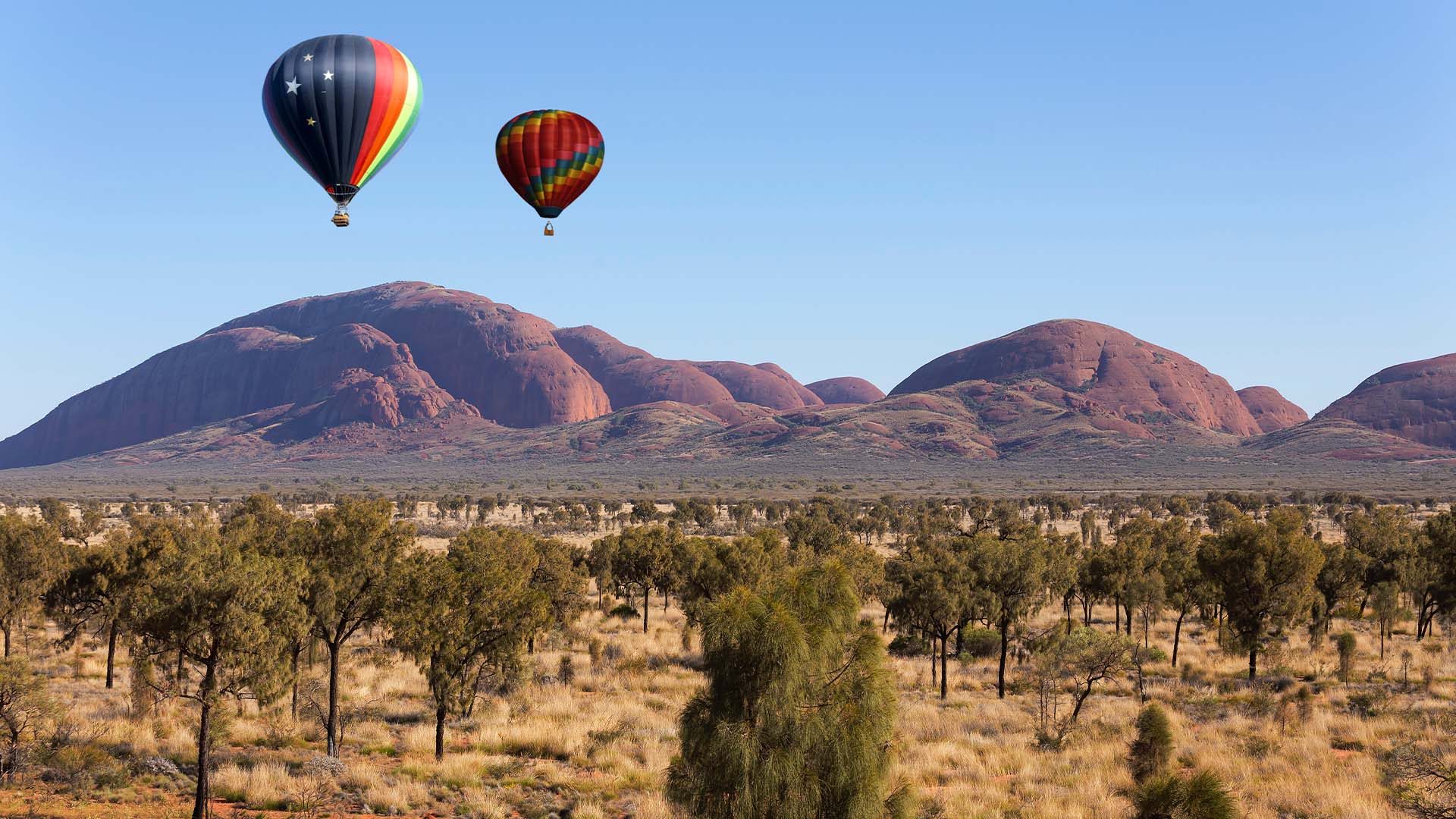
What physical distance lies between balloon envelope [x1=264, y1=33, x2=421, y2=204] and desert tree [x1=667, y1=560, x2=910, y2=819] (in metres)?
29.3

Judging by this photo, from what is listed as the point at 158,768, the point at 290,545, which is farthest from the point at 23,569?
the point at 158,768

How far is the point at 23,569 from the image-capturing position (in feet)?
120

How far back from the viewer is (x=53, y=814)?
2050 centimetres

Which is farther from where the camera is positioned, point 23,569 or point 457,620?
point 23,569

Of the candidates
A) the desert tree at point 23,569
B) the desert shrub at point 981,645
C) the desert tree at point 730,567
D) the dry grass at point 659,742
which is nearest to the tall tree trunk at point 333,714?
the dry grass at point 659,742

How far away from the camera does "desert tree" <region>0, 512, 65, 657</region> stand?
119ft

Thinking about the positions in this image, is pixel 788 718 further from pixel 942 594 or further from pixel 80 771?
pixel 942 594

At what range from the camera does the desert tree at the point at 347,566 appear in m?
26.4

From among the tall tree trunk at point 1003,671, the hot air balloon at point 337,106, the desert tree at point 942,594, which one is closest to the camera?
the tall tree trunk at point 1003,671

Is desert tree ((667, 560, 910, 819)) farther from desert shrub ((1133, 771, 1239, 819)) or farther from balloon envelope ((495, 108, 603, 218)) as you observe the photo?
balloon envelope ((495, 108, 603, 218))

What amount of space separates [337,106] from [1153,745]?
1322 inches

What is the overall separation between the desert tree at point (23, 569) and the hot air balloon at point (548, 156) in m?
22.2

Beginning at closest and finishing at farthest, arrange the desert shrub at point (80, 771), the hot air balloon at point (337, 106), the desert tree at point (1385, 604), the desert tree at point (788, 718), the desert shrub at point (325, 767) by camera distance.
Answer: the desert tree at point (788, 718) → the desert shrub at point (80, 771) → the desert shrub at point (325, 767) → the hot air balloon at point (337, 106) → the desert tree at point (1385, 604)

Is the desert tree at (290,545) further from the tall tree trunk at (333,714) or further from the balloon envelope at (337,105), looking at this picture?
the balloon envelope at (337,105)
